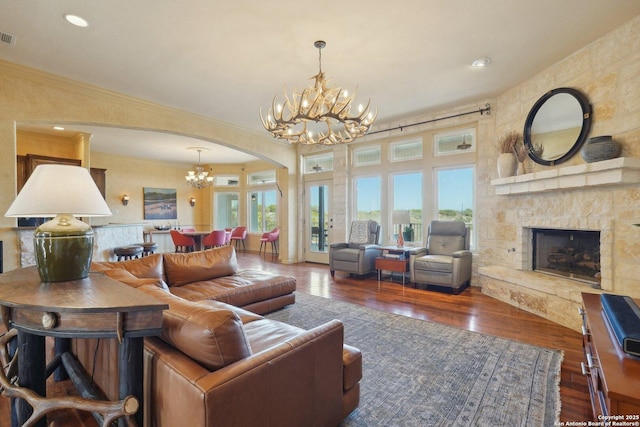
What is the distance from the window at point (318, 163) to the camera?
267 inches

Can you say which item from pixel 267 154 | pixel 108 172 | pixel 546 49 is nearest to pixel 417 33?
pixel 546 49

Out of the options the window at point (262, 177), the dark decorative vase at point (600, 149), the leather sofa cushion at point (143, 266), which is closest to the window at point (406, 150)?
the dark decorative vase at point (600, 149)

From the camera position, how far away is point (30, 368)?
1416mm

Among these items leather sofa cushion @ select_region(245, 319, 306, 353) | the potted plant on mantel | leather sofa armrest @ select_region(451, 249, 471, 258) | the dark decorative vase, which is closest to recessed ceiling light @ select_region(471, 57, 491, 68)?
the potted plant on mantel

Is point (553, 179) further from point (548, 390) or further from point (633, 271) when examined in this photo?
point (548, 390)

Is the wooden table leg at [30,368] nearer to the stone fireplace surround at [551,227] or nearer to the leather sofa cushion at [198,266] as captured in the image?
the leather sofa cushion at [198,266]

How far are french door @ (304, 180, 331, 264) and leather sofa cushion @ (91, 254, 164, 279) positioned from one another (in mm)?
4234

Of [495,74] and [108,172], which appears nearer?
[495,74]

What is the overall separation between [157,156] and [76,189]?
7.76 meters

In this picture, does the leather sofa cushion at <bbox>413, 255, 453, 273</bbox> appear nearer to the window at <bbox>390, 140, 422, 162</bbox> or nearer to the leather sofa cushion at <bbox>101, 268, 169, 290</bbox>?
the window at <bbox>390, 140, 422, 162</bbox>

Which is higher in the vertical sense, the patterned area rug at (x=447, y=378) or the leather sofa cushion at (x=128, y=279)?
the leather sofa cushion at (x=128, y=279)

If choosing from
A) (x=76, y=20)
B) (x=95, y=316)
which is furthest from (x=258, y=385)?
(x=76, y=20)

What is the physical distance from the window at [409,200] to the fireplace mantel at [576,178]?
1.49 metres

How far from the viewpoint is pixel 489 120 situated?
453 cm
